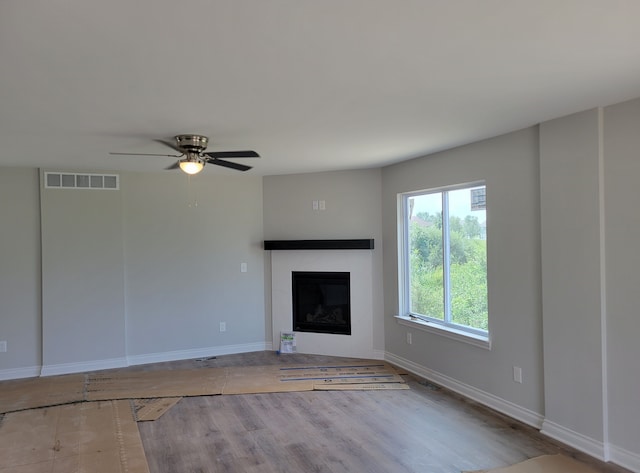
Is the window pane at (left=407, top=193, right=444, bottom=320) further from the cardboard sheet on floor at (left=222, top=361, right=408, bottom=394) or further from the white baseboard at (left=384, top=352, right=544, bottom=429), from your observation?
the cardboard sheet on floor at (left=222, top=361, right=408, bottom=394)

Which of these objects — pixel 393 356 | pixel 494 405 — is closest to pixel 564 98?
pixel 494 405

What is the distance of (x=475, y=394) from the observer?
3.87m

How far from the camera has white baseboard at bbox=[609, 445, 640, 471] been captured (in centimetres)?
265

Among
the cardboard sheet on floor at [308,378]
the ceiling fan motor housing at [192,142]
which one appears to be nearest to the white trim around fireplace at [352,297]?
the cardboard sheet on floor at [308,378]

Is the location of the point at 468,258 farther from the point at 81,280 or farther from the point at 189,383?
the point at 81,280

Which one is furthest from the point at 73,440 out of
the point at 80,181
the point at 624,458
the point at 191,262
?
the point at 624,458

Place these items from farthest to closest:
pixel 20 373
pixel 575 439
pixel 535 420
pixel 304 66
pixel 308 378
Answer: pixel 20 373
pixel 308 378
pixel 535 420
pixel 575 439
pixel 304 66

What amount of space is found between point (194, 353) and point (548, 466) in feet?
13.7

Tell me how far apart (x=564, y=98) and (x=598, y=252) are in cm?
103

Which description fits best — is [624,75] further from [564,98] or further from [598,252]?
[598,252]

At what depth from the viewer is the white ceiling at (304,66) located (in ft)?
5.11

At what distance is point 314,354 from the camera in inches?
217

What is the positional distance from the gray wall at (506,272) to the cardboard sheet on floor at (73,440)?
9.17 ft

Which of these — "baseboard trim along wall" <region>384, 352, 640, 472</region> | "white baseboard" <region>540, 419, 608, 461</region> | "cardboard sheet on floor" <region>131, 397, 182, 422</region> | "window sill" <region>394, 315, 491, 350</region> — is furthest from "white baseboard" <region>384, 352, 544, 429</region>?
"cardboard sheet on floor" <region>131, 397, 182, 422</region>
